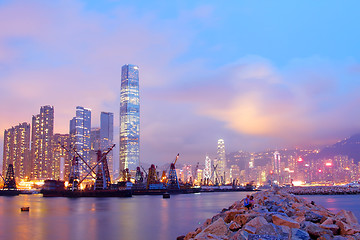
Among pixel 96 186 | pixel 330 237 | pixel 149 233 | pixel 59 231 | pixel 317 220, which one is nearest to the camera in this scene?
pixel 330 237

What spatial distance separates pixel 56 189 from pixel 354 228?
166979mm

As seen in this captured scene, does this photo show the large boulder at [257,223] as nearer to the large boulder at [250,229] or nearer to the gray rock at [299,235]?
the large boulder at [250,229]

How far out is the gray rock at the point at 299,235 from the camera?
1198 cm

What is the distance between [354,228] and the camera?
1338 cm

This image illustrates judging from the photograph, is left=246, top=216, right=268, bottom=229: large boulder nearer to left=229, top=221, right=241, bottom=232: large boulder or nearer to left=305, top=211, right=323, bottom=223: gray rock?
left=229, top=221, right=241, bottom=232: large boulder

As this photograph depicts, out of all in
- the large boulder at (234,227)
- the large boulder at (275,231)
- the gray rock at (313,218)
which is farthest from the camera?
the gray rock at (313,218)

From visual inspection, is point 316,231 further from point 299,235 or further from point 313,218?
point 313,218

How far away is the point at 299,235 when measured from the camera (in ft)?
39.7

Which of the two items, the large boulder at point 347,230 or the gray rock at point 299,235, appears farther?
the large boulder at point 347,230

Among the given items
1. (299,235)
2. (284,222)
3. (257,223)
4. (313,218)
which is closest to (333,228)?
(284,222)

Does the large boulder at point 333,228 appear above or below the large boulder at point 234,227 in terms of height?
above

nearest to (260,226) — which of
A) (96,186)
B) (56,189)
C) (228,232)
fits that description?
(228,232)

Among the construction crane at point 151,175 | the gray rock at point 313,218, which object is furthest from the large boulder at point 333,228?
the construction crane at point 151,175

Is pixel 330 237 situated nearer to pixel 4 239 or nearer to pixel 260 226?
pixel 260 226
